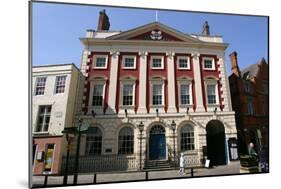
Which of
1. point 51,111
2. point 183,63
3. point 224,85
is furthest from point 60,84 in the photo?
point 224,85

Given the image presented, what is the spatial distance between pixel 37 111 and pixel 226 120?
685 centimetres

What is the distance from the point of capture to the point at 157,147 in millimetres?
6953

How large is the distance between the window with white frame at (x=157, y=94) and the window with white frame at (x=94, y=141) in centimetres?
237

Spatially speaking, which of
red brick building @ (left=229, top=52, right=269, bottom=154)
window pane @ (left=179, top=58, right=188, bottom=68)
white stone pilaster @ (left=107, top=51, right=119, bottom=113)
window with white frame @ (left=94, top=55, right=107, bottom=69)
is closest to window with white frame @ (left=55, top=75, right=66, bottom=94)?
window with white frame @ (left=94, top=55, right=107, bottom=69)

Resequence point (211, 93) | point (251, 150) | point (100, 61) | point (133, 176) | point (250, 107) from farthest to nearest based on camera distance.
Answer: point (250, 107), point (100, 61), point (211, 93), point (251, 150), point (133, 176)

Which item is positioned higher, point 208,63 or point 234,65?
point 234,65

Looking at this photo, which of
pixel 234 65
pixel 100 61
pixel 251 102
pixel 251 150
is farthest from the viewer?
pixel 234 65

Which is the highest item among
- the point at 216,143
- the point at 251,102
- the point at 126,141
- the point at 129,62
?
the point at 129,62

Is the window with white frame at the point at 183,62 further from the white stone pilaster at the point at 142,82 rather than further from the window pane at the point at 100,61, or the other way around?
the window pane at the point at 100,61

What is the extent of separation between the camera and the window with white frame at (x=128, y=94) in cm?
729

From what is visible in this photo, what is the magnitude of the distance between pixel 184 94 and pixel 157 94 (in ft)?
3.53

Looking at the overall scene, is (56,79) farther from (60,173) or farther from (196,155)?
(196,155)

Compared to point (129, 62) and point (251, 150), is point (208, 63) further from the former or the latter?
point (251, 150)

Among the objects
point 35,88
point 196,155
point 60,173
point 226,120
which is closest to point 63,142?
point 60,173
